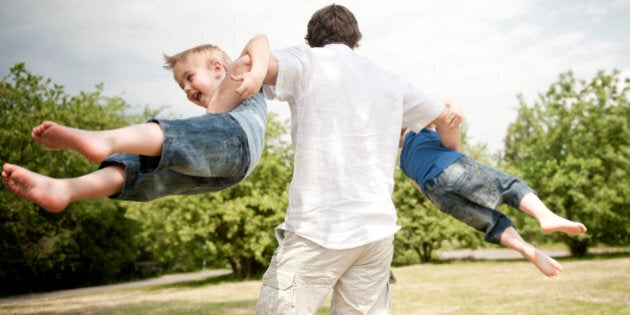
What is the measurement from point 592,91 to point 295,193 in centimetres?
2358

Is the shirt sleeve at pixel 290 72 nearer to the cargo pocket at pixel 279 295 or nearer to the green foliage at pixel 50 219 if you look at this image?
the cargo pocket at pixel 279 295

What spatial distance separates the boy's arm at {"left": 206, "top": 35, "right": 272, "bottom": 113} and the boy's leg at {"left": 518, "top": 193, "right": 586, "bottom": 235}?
1958 mm

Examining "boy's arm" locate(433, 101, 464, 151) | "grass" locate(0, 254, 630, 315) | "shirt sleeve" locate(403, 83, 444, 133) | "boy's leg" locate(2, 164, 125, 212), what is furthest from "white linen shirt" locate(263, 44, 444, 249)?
"grass" locate(0, 254, 630, 315)

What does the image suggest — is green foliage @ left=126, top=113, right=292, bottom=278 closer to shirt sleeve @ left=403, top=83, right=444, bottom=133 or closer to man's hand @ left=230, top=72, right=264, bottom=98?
shirt sleeve @ left=403, top=83, right=444, bottom=133

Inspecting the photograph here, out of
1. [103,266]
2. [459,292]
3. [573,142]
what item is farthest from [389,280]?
[103,266]

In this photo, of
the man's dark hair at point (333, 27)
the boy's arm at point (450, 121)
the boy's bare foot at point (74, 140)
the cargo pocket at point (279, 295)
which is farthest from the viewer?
the boy's arm at point (450, 121)

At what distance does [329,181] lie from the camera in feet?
7.77

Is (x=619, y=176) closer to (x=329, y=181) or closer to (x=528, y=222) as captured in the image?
(x=528, y=222)

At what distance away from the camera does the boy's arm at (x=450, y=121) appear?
2945 mm

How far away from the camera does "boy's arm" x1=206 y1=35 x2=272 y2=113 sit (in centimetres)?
221

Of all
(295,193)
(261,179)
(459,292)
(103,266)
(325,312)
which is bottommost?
(103,266)

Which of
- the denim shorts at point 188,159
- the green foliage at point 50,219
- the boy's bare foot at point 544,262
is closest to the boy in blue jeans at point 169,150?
the denim shorts at point 188,159

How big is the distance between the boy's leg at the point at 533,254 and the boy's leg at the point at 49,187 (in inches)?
97.3

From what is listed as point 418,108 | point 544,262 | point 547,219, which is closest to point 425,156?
point 418,108
